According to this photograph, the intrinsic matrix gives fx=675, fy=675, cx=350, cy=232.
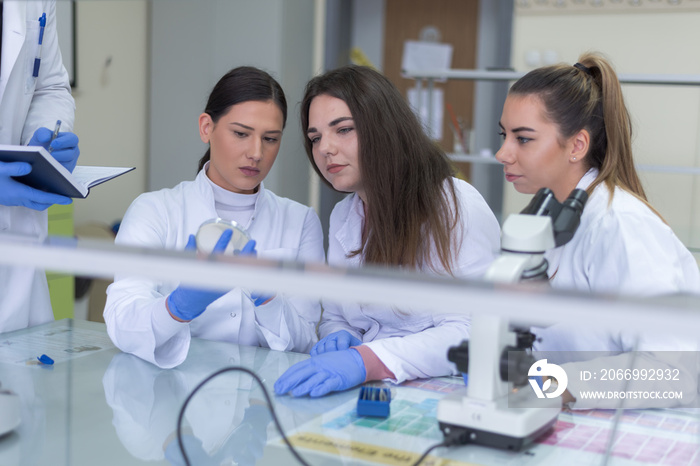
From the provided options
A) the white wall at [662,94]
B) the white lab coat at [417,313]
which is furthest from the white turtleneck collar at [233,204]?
the white wall at [662,94]

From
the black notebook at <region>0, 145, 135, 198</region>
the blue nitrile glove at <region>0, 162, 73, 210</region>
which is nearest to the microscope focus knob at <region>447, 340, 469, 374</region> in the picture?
the black notebook at <region>0, 145, 135, 198</region>

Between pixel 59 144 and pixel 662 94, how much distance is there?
10.4 feet

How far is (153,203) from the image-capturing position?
164cm

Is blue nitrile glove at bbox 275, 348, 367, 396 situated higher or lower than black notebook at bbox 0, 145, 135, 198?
lower

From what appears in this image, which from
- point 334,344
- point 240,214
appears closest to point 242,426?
point 334,344

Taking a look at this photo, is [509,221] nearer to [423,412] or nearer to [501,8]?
[423,412]

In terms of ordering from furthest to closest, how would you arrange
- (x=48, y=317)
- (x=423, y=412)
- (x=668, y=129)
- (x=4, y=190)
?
Result: (x=668, y=129) → (x=48, y=317) → (x=4, y=190) → (x=423, y=412)

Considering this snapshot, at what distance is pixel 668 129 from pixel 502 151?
250cm

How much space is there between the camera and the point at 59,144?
4.92ft

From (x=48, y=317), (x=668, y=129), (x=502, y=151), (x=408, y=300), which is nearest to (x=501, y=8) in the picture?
(x=668, y=129)

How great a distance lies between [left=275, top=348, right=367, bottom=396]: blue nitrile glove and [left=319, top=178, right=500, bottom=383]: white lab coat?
0.32ft

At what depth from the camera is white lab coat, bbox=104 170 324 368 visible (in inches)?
50.3

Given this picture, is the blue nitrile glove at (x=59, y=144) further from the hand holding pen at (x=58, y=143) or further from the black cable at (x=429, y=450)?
the black cable at (x=429, y=450)

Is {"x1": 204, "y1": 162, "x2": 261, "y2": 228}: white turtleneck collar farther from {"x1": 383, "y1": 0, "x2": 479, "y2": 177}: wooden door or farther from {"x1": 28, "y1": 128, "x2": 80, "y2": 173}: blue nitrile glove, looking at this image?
{"x1": 383, "y1": 0, "x2": 479, "y2": 177}: wooden door
